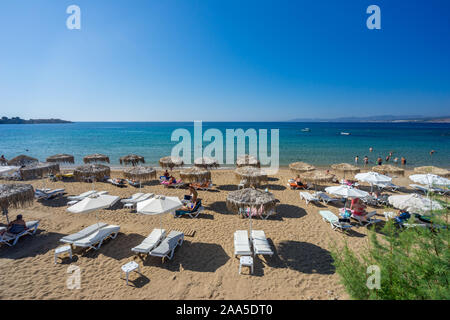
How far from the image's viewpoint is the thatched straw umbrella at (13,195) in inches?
289

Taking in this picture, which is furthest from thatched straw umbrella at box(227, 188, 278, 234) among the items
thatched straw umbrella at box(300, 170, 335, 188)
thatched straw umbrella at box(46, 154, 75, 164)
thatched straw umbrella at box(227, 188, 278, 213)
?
thatched straw umbrella at box(46, 154, 75, 164)

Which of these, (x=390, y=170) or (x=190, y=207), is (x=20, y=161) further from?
(x=390, y=170)

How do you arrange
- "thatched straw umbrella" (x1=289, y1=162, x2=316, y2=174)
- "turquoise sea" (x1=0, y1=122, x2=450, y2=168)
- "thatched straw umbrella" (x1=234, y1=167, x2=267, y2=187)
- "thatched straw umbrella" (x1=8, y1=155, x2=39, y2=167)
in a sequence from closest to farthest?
"thatched straw umbrella" (x1=234, y1=167, x2=267, y2=187) → "thatched straw umbrella" (x1=289, y1=162, x2=316, y2=174) → "thatched straw umbrella" (x1=8, y1=155, x2=39, y2=167) → "turquoise sea" (x1=0, y1=122, x2=450, y2=168)

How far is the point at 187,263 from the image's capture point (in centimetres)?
612

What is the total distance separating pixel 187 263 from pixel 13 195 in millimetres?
7408

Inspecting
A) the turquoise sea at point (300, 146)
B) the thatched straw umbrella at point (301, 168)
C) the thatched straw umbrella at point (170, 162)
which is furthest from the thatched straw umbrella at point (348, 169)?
the thatched straw umbrella at point (170, 162)

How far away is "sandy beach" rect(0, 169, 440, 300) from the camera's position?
16.5 ft

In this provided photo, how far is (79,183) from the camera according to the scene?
14.5m

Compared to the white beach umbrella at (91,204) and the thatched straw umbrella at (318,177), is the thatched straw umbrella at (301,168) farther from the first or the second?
the white beach umbrella at (91,204)

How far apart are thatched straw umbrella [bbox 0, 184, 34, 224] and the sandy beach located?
1362 millimetres

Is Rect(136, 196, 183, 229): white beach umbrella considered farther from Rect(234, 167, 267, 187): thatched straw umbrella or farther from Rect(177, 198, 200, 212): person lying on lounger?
Rect(234, 167, 267, 187): thatched straw umbrella
